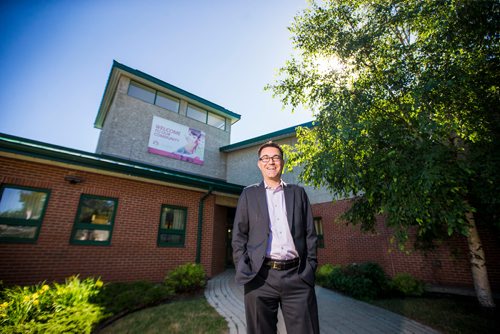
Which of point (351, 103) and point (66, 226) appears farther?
point (66, 226)

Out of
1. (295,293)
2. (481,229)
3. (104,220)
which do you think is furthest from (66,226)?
(481,229)

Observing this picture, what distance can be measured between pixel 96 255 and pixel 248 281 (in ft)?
23.5

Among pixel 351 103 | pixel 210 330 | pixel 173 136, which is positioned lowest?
pixel 210 330

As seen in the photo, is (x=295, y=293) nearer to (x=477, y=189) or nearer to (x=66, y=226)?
(x=477, y=189)

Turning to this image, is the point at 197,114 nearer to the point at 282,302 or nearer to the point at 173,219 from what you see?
the point at 173,219

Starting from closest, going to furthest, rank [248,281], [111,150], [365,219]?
1. [248,281]
2. [365,219]
3. [111,150]

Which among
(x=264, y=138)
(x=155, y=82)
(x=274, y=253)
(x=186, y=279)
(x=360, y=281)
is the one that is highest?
(x=155, y=82)

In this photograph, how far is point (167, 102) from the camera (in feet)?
51.1

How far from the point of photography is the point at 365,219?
6.33 m

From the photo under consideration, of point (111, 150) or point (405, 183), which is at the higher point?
point (111, 150)

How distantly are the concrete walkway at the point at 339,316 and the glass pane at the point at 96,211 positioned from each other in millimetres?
4170

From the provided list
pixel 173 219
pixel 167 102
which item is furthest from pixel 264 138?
pixel 173 219

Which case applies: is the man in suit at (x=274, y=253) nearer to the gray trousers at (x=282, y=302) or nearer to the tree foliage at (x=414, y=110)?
the gray trousers at (x=282, y=302)

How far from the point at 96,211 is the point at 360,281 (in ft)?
29.8
